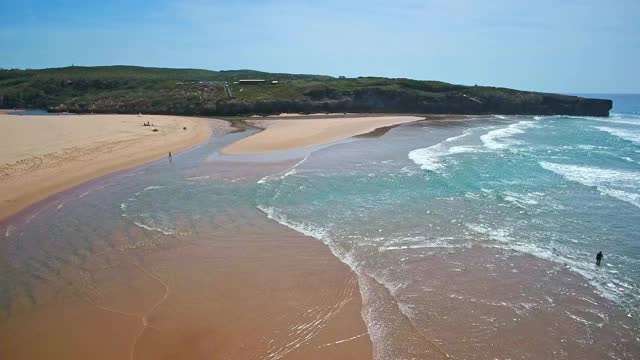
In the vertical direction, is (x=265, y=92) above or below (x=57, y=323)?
above

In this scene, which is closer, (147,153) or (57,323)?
(57,323)

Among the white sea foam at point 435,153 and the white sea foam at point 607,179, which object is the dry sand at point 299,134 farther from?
the white sea foam at point 607,179

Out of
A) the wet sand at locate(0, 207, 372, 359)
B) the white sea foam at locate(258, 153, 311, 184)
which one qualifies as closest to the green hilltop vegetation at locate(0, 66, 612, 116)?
Result: the white sea foam at locate(258, 153, 311, 184)

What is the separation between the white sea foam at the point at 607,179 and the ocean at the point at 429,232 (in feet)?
0.43

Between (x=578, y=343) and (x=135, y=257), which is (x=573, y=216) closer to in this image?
(x=578, y=343)

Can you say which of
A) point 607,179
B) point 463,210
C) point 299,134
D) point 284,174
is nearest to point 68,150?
point 284,174

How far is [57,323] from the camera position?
10180 millimetres

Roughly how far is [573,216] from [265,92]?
60757 millimetres

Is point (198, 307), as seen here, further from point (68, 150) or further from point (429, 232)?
point (68, 150)

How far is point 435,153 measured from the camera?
107 feet

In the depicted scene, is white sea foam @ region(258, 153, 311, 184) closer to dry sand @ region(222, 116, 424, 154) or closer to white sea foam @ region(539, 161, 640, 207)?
dry sand @ region(222, 116, 424, 154)

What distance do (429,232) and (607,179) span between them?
50.3 feet

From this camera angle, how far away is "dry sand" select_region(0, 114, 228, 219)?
829 inches

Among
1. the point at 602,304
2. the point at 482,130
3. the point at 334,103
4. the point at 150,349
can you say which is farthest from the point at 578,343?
the point at 334,103
